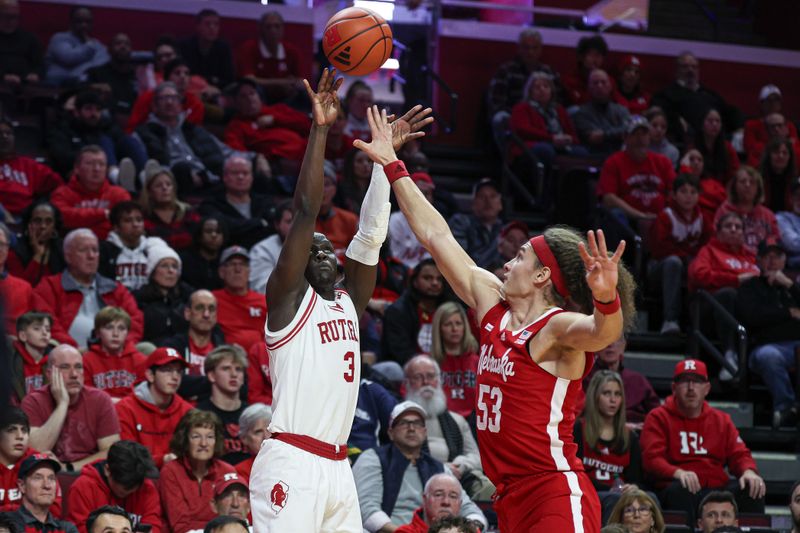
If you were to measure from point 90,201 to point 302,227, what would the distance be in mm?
6399

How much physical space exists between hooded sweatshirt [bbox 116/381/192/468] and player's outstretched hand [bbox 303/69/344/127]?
3831 millimetres

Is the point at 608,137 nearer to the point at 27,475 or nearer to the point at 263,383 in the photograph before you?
the point at 263,383

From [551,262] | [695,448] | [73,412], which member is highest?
[551,262]

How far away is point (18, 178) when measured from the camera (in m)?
12.0

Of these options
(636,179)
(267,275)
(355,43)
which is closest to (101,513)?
(355,43)

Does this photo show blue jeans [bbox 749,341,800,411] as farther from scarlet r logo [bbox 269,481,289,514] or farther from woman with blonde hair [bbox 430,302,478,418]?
scarlet r logo [bbox 269,481,289,514]

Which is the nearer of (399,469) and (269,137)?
(399,469)

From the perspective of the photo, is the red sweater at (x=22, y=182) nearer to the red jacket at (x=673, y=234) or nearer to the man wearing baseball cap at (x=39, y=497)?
the man wearing baseball cap at (x=39, y=497)

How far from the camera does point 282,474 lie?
5734mm

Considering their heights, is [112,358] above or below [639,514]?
above

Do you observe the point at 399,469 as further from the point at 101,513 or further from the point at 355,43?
the point at 355,43

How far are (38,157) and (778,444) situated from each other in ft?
27.0

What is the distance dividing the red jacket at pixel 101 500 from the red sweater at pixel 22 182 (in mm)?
4264

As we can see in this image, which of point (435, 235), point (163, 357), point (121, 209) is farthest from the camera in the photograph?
point (121, 209)
